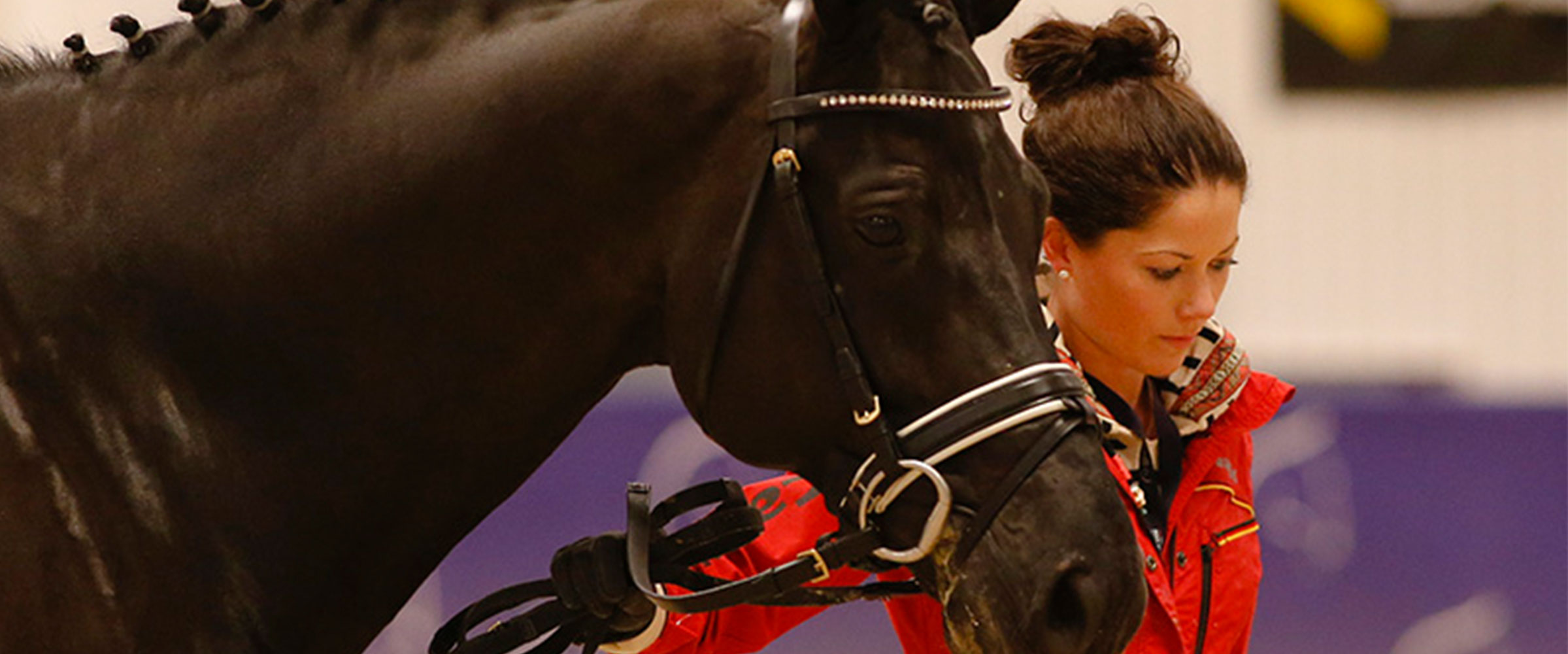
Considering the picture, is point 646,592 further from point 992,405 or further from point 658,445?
point 658,445

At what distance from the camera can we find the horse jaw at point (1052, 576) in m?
1.80

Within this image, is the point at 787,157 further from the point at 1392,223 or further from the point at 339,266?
the point at 1392,223

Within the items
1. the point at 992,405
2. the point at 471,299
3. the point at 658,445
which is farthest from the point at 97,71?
the point at 658,445

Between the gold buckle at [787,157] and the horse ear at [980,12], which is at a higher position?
the horse ear at [980,12]

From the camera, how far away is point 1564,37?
776 cm

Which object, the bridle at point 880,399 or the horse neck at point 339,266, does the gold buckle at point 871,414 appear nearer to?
the bridle at point 880,399

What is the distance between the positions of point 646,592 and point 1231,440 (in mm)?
833

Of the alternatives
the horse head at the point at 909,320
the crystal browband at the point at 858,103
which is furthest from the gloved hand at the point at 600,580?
the crystal browband at the point at 858,103

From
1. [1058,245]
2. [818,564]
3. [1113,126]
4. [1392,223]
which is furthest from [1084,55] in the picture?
[1392,223]

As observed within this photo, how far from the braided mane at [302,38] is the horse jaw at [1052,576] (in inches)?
25.8

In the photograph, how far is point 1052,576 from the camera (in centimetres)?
180

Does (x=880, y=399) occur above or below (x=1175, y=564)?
above

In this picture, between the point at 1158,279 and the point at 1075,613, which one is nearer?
the point at 1075,613

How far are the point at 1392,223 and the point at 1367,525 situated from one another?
2.81m
